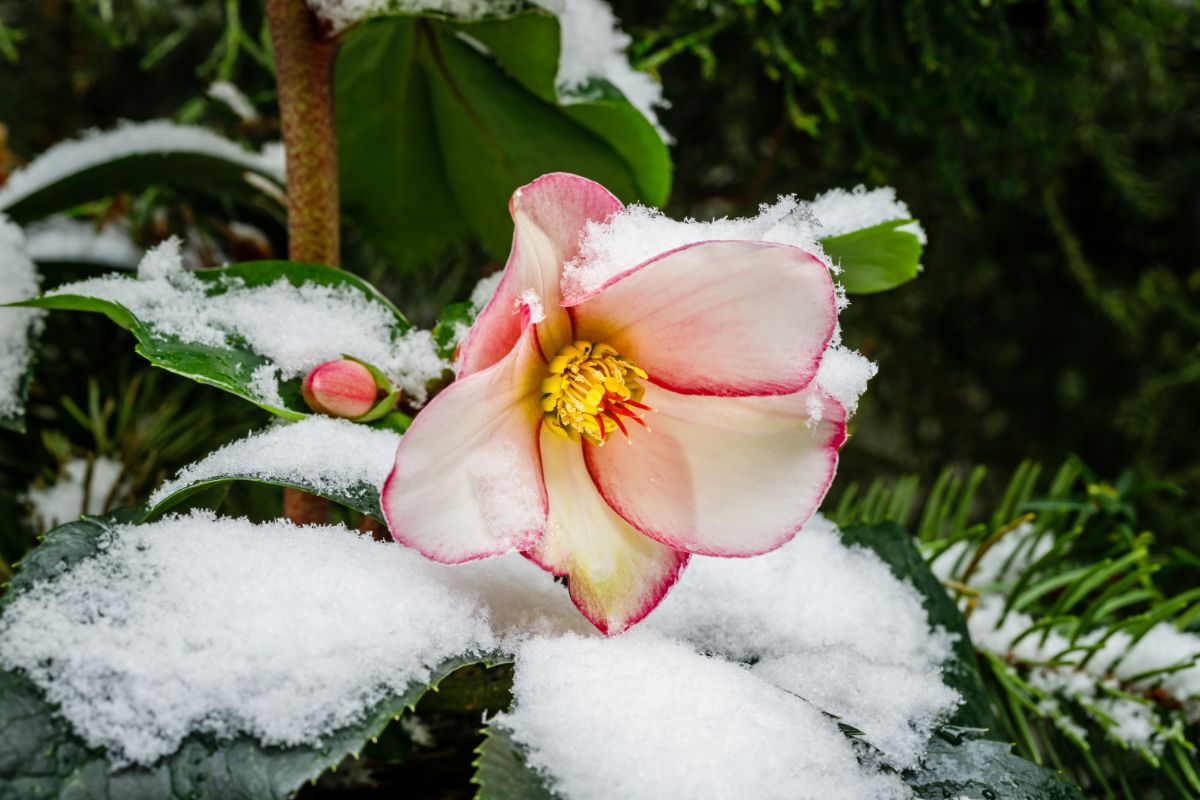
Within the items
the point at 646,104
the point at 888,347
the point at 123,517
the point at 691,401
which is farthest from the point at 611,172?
the point at 888,347

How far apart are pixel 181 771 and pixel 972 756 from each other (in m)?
0.29

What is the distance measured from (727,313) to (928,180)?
705 millimetres

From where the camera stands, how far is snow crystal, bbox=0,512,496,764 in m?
0.29

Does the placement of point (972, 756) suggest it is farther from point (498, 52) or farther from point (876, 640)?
point (498, 52)

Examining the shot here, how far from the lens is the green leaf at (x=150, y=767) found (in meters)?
0.27

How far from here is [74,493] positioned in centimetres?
59

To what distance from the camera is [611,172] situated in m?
0.57

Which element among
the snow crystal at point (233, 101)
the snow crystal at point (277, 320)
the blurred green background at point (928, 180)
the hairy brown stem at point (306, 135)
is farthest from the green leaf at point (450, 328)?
the snow crystal at point (233, 101)

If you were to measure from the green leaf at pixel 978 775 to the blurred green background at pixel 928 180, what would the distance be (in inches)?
16.2

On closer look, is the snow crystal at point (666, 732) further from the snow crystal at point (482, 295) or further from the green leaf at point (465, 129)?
the green leaf at point (465, 129)

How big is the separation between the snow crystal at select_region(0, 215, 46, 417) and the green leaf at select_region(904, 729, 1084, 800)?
44 cm

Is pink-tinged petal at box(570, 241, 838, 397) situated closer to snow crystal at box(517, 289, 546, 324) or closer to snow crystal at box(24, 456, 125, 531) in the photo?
snow crystal at box(517, 289, 546, 324)

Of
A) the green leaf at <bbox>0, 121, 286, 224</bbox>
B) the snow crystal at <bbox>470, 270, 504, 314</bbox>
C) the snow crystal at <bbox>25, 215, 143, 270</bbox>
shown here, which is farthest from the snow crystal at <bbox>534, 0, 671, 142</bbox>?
the snow crystal at <bbox>25, 215, 143, 270</bbox>

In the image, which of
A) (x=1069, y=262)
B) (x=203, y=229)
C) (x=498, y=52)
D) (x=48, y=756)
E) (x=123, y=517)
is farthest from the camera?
(x=1069, y=262)
